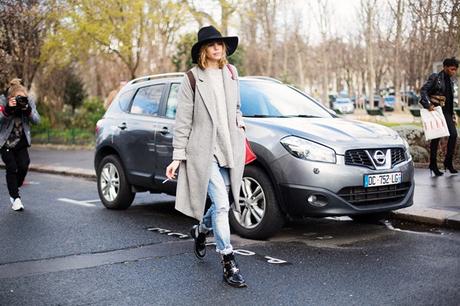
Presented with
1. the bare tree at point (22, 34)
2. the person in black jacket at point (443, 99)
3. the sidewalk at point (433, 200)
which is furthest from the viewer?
the bare tree at point (22, 34)

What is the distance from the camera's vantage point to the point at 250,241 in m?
6.23

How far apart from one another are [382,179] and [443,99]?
192 inches

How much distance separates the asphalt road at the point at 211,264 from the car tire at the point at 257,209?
5.0 inches

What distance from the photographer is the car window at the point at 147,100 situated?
793 cm

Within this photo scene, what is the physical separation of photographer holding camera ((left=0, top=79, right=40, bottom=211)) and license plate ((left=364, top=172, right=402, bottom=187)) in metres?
4.76

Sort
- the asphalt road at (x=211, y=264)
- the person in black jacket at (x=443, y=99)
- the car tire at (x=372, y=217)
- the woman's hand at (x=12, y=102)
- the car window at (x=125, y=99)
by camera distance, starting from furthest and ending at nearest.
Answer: the person in black jacket at (x=443, y=99) < the car window at (x=125, y=99) < the woman's hand at (x=12, y=102) < the car tire at (x=372, y=217) < the asphalt road at (x=211, y=264)

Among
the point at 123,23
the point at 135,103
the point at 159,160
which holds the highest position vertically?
the point at 123,23

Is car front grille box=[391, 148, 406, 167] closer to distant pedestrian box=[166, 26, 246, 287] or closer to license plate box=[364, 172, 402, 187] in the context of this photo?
license plate box=[364, 172, 402, 187]

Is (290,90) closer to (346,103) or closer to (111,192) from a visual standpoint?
(111,192)

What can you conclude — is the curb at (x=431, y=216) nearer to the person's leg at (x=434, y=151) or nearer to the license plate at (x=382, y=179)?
the license plate at (x=382, y=179)

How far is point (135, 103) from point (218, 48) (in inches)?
148

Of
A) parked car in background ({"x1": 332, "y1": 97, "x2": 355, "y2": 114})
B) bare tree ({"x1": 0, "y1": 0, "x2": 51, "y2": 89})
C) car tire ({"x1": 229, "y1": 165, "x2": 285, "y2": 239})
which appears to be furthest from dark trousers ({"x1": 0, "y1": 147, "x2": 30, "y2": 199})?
parked car in background ({"x1": 332, "y1": 97, "x2": 355, "y2": 114})

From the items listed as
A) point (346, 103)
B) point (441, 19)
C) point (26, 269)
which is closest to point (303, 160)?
point (26, 269)

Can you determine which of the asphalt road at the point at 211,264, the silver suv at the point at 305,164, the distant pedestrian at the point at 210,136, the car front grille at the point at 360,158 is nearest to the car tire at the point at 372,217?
the silver suv at the point at 305,164
